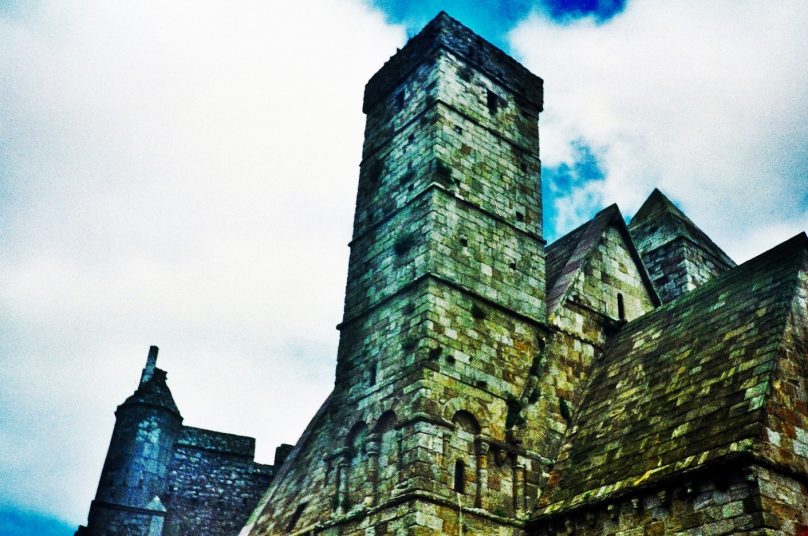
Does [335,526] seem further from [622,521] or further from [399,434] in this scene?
[622,521]

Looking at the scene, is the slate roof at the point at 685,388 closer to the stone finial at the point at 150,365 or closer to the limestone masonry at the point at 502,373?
the limestone masonry at the point at 502,373

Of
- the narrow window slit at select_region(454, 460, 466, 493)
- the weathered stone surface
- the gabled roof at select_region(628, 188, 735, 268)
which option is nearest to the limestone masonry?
the narrow window slit at select_region(454, 460, 466, 493)

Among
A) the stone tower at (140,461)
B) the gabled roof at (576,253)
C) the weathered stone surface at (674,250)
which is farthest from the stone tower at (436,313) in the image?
the weathered stone surface at (674,250)

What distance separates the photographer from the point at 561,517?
43.6ft

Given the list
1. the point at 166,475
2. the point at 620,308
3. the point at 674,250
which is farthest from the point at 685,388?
the point at 166,475

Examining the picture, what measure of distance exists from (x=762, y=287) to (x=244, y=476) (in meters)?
16.1

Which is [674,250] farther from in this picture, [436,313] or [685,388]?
[436,313]

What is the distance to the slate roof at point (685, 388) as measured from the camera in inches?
468

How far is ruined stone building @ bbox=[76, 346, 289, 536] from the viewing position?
808 inches

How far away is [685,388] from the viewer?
1340 centimetres

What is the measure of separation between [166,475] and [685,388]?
14.6 metres

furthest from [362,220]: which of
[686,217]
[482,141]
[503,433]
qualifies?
[686,217]

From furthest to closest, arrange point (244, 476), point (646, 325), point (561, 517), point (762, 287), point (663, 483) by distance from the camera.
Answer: point (244, 476), point (646, 325), point (762, 287), point (561, 517), point (663, 483)

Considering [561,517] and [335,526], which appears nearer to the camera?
[561,517]
